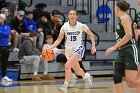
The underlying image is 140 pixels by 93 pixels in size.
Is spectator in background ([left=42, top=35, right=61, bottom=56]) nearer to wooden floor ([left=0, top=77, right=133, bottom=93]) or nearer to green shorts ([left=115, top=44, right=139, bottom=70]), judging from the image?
wooden floor ([left=0, top=77, right=133, bottom=93])

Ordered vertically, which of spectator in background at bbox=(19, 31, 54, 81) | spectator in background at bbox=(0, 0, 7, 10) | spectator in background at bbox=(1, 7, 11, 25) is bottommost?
spectator in background at bbox=(19, 31, 54, 81)

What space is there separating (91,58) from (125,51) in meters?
8.71

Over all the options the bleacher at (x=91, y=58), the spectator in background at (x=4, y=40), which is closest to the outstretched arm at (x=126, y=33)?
the spectator in background at (x=4, y=40)

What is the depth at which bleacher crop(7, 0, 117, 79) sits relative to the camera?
1555 centimetres

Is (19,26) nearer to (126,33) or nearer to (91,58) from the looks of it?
(91,58)

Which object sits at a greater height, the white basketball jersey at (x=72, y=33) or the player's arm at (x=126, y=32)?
the player's arm at (x=126, y=32)

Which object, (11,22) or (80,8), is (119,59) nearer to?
(11,22)

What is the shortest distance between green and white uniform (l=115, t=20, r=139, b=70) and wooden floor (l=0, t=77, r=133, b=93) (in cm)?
356

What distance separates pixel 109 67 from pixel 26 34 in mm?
3510

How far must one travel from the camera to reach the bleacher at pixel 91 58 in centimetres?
1555

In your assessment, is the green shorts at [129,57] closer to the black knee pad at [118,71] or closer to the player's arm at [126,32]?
the black knee pad at [118,71]

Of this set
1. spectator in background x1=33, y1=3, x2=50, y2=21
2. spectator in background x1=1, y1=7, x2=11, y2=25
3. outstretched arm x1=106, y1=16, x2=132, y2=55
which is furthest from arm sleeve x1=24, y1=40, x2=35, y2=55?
outstretched arm x1=106, y1=16, x2=132, y2=55

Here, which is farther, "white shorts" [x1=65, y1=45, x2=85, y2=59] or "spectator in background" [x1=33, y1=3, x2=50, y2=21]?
"spectator in background" [x1=33, y1=3, x2=50, y2=21]

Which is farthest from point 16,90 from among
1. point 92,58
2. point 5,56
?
point 92,58
